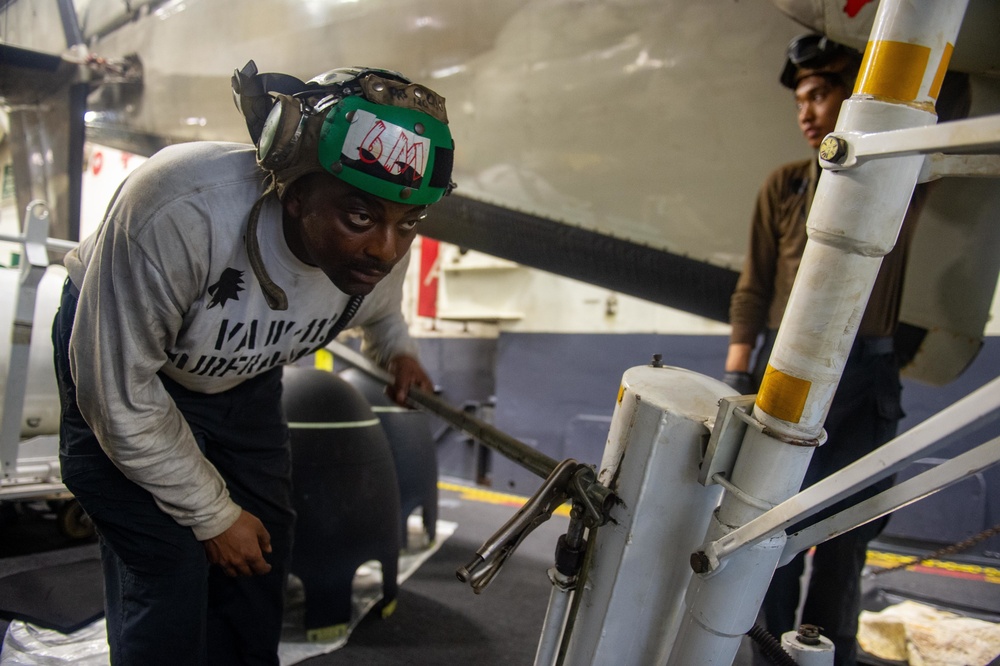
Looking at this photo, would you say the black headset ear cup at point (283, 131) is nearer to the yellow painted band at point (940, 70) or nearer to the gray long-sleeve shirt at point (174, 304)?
the gray long-sleeve shirt at point (174, 304)

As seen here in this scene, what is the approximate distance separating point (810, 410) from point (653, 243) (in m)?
1.22

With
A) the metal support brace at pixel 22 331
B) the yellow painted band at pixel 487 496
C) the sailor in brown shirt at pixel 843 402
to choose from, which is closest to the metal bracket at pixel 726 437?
the sailor in brown shirt at pixel 843 402

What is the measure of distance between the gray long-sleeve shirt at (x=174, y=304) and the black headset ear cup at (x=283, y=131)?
0.12 meters

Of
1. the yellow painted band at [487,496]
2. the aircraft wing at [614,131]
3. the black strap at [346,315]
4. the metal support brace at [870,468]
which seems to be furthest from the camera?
the yellow painted band at [487,496]

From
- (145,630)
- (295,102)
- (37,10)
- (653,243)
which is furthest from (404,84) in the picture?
(37,10)

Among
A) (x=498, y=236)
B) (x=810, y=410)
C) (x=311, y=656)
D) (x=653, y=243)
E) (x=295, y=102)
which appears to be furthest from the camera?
(x=498, y=236)

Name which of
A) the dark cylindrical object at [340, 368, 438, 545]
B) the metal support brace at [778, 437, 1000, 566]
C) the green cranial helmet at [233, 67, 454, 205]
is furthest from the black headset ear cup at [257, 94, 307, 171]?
the dark cylindrical object at [340, 368, 438, 545]

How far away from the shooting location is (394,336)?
4.26ft

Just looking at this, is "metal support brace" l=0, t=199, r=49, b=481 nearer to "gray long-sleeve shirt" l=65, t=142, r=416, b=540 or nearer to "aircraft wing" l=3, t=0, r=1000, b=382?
"aircraft wing" l=3, t=0, r=1000, b=382

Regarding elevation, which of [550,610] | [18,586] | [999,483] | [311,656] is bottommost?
[18,586]

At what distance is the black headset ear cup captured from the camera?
0.76 m

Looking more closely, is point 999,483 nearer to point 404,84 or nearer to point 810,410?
point 810,410

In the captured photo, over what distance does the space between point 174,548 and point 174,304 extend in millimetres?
373

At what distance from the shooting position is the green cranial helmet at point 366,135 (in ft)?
2.39
